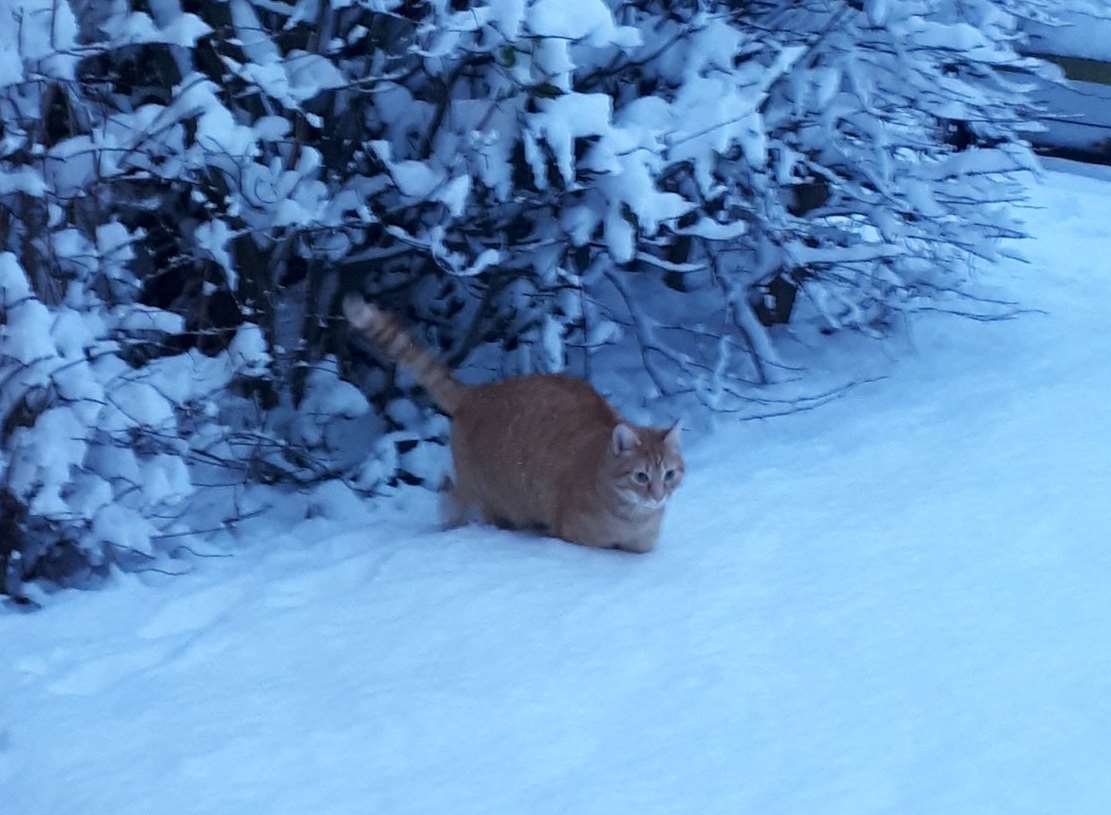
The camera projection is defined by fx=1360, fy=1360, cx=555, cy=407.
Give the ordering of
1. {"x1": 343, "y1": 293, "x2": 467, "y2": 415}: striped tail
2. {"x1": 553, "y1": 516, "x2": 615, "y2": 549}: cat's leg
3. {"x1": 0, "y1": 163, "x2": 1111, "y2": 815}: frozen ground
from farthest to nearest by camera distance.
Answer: {"x1": 343, "y1": 293, "x2": 467, "y2": 415}: striped tail
{"x1": 553, "y1": 516, "x2": 615, "y2": 549}: cat's leg
{"x1": 0, "y1": 163, "x2": 1111, "y2": 815}: frozen ground

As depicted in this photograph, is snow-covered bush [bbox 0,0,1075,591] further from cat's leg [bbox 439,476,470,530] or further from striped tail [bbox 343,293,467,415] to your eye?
cat's leg [bbox 439,476,470,530]

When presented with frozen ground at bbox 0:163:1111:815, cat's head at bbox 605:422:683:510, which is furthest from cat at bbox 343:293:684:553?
frozen ground at bbox 0:163:1111:815

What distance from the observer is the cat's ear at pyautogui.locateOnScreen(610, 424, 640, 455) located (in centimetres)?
458

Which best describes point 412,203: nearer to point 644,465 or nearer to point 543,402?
point 543,402

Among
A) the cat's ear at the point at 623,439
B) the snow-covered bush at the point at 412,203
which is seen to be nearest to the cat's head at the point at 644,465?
the cat's ear at the point at 623,439

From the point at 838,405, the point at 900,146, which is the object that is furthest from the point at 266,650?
the point at 900,146

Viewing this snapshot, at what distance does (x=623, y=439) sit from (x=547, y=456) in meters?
0.37

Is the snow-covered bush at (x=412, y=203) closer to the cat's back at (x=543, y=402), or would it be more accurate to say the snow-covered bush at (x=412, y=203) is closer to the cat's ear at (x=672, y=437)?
the cat's back at (x=543, y=402)

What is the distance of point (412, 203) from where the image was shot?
483 cm

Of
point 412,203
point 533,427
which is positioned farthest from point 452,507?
point 412,203

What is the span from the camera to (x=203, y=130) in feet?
14.0

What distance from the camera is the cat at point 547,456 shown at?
4.58 metres

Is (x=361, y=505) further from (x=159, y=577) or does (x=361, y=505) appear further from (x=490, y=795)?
(x=490, y=795)

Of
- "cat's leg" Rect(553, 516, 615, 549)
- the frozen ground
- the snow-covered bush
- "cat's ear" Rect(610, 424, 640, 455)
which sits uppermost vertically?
the snow-covered bush
